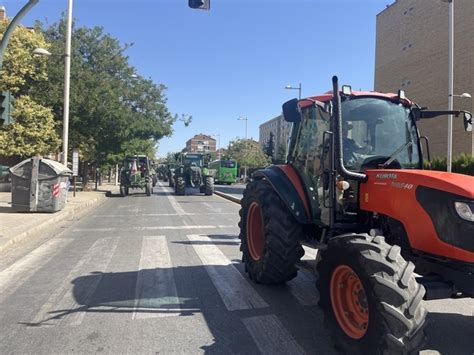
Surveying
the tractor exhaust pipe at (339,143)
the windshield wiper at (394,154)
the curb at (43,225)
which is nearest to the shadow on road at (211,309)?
the tractor exhaust pipe at (339,143)

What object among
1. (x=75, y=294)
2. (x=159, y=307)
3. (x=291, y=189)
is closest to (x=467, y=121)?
(x=291, y=189)

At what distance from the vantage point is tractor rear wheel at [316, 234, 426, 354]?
352 centimetres

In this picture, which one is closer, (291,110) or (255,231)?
(291,110)

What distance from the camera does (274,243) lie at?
19.4ft

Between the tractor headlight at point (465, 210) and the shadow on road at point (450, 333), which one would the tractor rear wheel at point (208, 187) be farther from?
the tractor headlight at point (465, 210)

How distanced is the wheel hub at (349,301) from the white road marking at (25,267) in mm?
4179

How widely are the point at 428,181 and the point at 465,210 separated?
390mm

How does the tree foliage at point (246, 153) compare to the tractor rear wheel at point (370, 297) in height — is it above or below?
above

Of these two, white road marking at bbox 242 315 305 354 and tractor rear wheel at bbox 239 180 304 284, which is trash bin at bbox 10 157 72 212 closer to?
tractor rear wheel at bbox 239 180 304 284

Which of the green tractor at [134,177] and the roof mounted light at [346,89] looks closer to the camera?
the roof mounted light at [346,89]

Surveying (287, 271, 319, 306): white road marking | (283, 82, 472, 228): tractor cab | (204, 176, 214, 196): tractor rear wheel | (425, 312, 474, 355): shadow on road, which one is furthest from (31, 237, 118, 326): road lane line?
(204, 176, 214, 196): tractor rear wheel

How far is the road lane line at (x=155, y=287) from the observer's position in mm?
5441

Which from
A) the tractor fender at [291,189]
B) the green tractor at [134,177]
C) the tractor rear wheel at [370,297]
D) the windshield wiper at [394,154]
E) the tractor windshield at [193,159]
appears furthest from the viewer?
the tractor windshield at [193,159]

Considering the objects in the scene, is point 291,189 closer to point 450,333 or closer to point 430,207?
point 430,207
